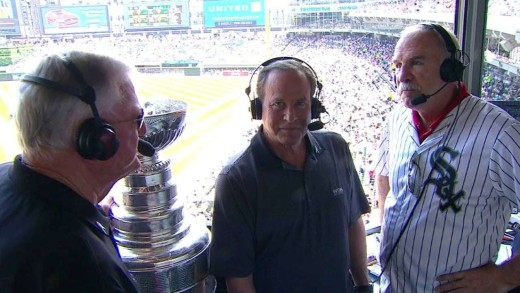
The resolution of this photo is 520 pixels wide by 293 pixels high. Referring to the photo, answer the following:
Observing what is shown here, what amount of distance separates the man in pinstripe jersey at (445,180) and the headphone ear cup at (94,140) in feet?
3.42

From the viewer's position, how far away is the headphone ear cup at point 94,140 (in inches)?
32.0

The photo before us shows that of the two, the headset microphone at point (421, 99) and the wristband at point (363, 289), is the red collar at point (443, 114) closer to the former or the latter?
the headset microphone at point (421, 99)

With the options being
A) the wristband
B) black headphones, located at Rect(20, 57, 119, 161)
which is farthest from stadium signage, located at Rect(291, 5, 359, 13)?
black headphones, located at Rect(20, 57, 119, 161)

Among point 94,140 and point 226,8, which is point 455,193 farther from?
point 226,8

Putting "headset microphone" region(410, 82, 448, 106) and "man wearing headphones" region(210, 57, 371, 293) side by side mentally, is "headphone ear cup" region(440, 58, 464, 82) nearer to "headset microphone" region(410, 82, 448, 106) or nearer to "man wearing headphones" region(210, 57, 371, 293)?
"headset microphone" region(410, 82, 448, 106)

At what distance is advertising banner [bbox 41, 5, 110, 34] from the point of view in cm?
179

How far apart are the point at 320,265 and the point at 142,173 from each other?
0.66m

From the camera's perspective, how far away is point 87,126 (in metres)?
0.82

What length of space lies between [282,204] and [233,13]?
44.5 inches

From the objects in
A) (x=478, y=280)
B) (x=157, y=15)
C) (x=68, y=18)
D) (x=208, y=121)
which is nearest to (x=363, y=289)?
(x=478, y=280)

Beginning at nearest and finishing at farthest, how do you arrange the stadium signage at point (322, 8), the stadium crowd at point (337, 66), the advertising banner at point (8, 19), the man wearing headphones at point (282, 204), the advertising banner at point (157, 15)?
1. the man wearing headphones at point (282, 204)
2. the advertising banner at point (8, 19)
3. the advertising banner at point (157, 15)
4. the stadium crowd at point (337, 66)
5. the stadium signage at point (322, 8)

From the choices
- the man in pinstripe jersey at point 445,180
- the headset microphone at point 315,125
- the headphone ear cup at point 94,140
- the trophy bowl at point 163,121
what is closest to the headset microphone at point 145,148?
the trophy bowl at point 163,121

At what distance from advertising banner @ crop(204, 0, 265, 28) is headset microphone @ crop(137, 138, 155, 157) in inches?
40.9

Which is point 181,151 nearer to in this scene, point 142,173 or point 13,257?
point 142,173
